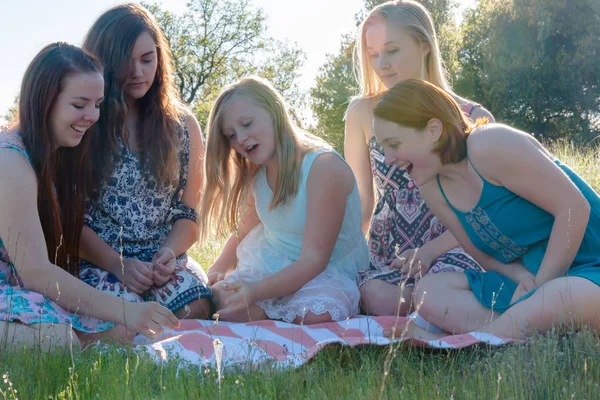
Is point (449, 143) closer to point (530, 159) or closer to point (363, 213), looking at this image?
point (530, 159)

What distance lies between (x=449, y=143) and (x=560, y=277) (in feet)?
3.00

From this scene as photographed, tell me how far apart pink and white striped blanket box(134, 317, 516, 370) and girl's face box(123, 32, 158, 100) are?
150 centimetres

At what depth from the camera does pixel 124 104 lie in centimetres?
456

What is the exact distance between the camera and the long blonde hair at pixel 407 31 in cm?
492

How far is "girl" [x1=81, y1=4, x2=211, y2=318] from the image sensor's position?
14.6 ft

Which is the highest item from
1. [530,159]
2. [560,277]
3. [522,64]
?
[522,64]

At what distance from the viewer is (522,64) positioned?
25.3 m

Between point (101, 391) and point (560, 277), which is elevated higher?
point (560, 277)

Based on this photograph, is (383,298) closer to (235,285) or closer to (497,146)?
(235,285)

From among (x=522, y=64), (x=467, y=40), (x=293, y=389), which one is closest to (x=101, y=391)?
(x=293, y=389)

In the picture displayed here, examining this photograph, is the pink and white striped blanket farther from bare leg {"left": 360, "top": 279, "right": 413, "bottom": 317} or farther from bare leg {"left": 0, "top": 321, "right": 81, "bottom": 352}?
bare leg {"left": 0, "top": 321, "right": 81, "bottom": 352}

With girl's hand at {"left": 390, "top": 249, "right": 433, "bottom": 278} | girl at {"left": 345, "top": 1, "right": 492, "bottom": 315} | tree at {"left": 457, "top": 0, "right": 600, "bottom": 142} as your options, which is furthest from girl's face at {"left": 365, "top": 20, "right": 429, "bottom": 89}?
tree at {"left": 457, "top": 0, "right": 600, "bottom": 142}

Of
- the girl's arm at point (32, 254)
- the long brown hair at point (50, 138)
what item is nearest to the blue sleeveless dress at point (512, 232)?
the girl's arm at point (32, 254)

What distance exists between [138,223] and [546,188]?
2.51 metres
